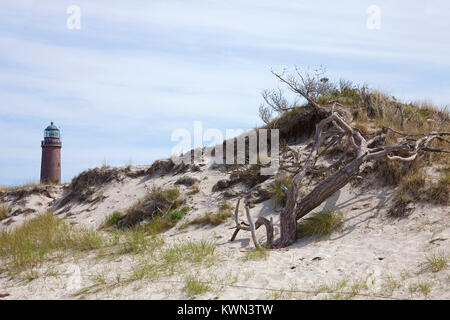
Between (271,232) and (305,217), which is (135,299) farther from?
(305,217)

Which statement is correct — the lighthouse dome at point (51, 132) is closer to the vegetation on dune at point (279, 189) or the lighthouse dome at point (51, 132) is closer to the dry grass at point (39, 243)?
the dry grass at point (39, 243)

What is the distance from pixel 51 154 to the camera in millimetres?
24188

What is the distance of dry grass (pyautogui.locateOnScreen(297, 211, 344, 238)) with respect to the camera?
743cm

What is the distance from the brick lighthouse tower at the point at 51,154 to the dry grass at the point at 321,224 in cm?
1889

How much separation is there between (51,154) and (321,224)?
2045cm

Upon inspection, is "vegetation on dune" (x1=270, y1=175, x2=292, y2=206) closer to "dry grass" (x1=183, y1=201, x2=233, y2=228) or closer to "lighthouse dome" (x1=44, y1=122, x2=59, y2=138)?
"dry grass" (x1=183, y1=201, x2=233, y2=228)

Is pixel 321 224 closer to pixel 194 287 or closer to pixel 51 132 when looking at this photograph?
pixel 194 287

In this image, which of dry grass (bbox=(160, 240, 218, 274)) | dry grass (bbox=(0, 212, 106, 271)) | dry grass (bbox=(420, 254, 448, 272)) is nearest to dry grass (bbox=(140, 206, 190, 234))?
dry grass (bbox=(0, 212, 106, 271))

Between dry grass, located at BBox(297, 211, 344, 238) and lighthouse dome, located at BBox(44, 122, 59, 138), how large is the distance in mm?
20774

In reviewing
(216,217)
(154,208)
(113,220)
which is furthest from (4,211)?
(216,217)

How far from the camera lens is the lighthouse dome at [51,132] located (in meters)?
24.8

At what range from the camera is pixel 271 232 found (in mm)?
7238

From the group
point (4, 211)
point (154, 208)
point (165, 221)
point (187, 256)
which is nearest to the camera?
point (187, 256)

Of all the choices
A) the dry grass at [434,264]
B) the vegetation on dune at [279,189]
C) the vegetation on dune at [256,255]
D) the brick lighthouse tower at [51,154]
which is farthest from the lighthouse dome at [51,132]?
the dry grass at [434,264]
